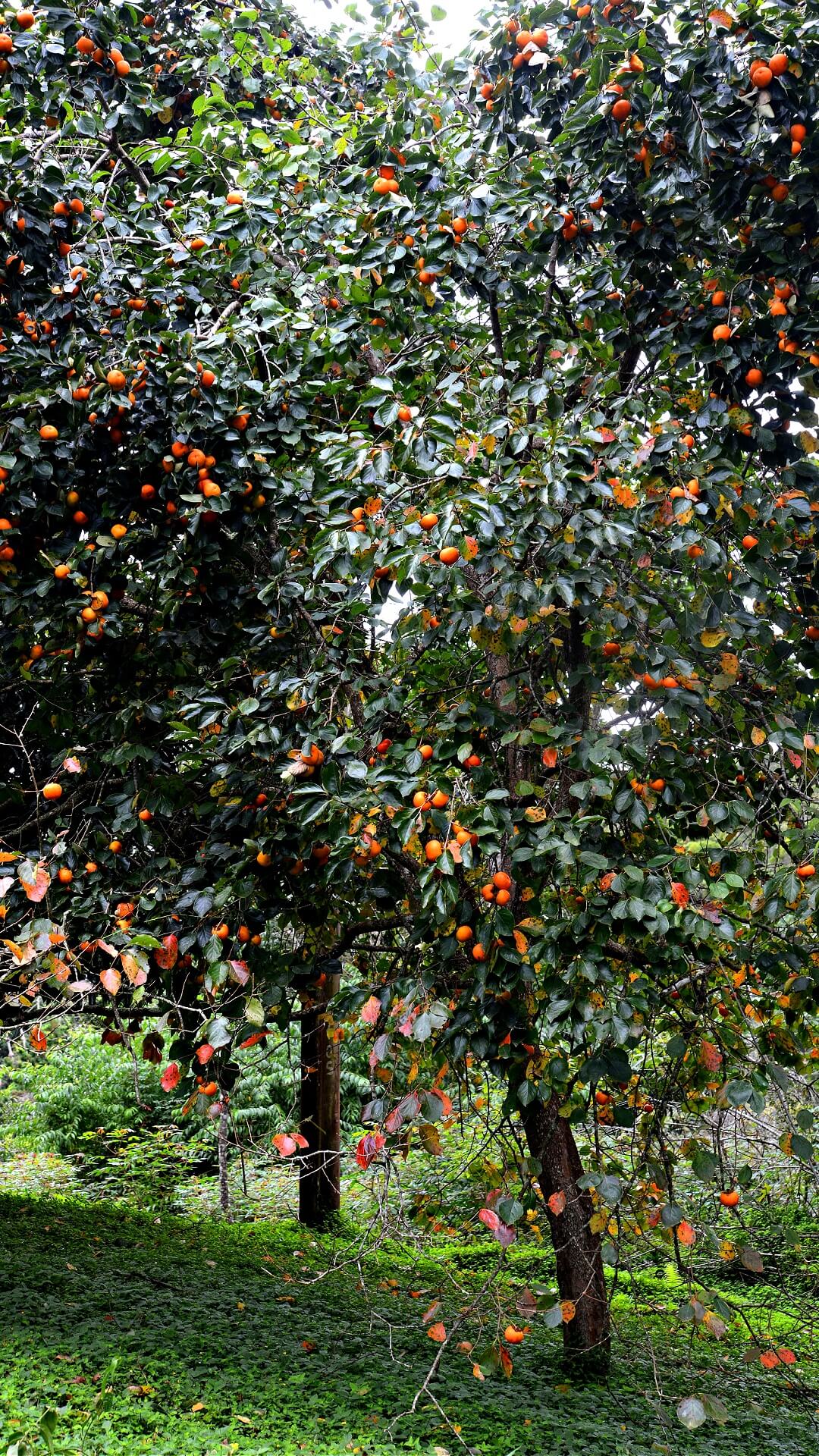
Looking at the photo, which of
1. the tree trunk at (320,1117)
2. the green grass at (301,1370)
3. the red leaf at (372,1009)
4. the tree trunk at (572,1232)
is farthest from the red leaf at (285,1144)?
the tree trunk at (320,1117)

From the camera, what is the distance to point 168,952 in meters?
2.75

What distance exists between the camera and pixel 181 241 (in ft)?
10.2

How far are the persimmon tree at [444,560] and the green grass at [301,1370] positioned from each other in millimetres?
597

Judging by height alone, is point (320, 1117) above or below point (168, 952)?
below

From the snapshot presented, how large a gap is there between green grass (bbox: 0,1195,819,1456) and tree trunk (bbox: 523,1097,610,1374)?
11 cm

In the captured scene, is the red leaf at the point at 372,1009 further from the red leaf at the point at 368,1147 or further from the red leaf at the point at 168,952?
the red leaf at the point at 168,952

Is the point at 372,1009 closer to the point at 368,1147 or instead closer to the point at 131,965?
the point at 368,1147

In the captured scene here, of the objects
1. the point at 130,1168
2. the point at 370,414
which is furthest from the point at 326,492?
the point at 130,1168

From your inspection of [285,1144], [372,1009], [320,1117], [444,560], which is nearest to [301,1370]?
[285,1144]

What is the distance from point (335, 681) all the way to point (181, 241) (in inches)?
53.7

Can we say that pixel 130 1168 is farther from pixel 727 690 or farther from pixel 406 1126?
pixel 727 690

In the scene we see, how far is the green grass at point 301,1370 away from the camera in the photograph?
3062 mm

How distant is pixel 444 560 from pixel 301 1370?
9.54ft


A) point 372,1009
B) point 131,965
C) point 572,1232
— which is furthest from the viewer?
point 572,1232
